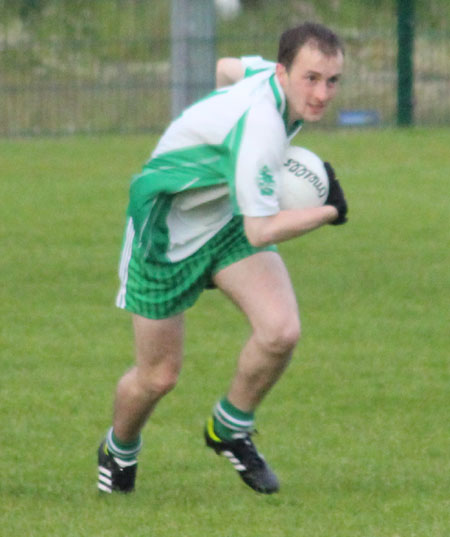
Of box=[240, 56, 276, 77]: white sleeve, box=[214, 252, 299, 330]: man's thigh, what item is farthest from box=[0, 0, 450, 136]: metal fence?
box=[214, 252, 299, 330]: man's thigh

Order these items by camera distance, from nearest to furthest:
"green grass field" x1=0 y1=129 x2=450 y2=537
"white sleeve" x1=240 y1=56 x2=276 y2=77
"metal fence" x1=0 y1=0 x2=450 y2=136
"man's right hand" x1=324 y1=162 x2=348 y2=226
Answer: "man's right hand" x1=324 y1=162 x2=348 y2=226 < "green grass field" x1=0 y1=129 x2=450 y2=537 < "white sleeve" x1=240 y1=56 x2=276 y2=77 < "metal fence" x1=0 y1=0 x2=450 y2=136

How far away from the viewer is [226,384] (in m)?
7.66

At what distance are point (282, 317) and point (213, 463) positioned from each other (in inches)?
42.3

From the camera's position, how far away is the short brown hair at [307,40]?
5125 millimetres

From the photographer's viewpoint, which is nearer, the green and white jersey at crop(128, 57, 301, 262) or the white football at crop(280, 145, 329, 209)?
the green and white jersey at crop(128, 57, 301, 262)

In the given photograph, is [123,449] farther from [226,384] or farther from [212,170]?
[226,384]

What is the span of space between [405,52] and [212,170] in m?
14.9

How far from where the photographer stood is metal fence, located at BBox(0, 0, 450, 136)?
19734 millimetres

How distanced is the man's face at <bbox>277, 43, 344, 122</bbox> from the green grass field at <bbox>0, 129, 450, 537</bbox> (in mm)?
1465

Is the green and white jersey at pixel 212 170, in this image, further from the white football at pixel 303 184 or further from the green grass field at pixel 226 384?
the green grass field at pixel 226 384

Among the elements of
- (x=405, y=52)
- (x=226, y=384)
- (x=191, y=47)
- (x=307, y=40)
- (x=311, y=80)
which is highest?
(x=307, y=40)

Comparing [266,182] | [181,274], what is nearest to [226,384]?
[181,274]

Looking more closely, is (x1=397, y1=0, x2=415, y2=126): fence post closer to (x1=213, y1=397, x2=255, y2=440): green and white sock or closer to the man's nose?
(x1=213, y1=397, x2=255, y2=440): green and white sock

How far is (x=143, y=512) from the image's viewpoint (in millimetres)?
5363
